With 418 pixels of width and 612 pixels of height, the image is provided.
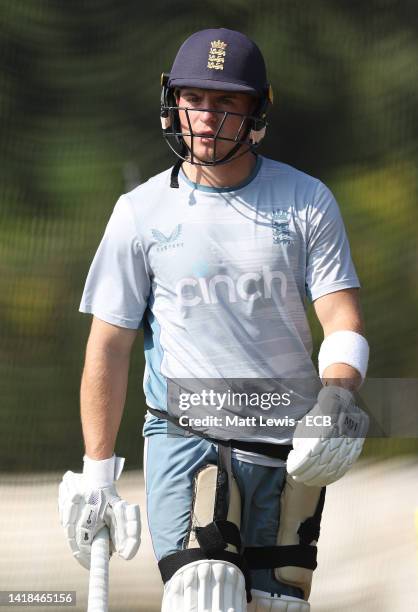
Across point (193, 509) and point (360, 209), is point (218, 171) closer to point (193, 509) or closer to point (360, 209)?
point (193, 509)

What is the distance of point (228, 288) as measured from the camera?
3434 mm

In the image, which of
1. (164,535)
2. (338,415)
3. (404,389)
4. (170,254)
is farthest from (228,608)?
(404,389)

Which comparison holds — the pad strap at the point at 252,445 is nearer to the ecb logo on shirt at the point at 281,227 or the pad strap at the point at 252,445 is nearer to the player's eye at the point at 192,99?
the ecb logo on shirt at the point at 281,227

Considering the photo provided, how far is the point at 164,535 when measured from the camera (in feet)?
11.1

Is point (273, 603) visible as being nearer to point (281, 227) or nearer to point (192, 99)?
point (281, 227)

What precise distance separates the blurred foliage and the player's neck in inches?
65.0

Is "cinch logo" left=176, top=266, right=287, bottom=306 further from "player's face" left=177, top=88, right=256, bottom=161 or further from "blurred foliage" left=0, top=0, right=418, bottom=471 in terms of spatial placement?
"blurred foliage" left=0, top=0, right=418, bottom=471

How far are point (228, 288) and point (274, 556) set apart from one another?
681mm

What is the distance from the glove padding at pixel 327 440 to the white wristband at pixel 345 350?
100mm

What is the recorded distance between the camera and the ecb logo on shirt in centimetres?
346

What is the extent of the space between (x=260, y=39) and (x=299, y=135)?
39 centimetres

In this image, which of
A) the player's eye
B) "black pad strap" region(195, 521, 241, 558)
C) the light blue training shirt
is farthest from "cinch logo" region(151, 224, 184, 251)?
"black pad strap" region(195, 521, 241, 558)

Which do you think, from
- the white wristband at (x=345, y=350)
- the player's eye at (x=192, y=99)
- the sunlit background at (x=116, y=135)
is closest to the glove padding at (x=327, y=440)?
the white wristband at (x=345, y=350)

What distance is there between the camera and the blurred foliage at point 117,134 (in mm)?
5215
